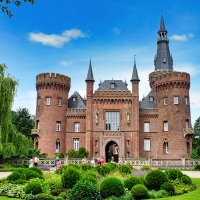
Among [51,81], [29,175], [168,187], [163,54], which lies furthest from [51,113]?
[168,187]

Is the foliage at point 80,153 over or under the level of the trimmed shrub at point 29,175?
over

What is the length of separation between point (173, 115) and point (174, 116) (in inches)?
8.3

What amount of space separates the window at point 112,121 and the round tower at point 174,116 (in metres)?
6.33

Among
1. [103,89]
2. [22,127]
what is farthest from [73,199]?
[22,127]

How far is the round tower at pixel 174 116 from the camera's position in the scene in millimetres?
43750

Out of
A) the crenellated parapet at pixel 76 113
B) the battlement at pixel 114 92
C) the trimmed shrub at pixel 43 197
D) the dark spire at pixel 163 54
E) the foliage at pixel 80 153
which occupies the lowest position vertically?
the trimmed shrub at pixel 43 197

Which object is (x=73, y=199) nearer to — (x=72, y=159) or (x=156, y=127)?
(x=72, y=159)

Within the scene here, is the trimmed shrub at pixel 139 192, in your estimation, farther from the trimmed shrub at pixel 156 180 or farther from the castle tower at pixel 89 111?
the castle tower at pixel 89 111

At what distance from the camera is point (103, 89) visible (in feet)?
154

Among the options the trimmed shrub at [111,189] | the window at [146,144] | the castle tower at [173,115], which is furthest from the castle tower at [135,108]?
the trimmed shrub at [111,189]

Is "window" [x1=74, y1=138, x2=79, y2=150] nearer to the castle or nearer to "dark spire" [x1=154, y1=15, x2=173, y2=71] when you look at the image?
the castle

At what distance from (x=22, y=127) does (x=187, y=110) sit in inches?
1158

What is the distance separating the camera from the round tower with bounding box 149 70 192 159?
1722 inches

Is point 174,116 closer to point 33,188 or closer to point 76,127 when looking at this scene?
point 76,127
